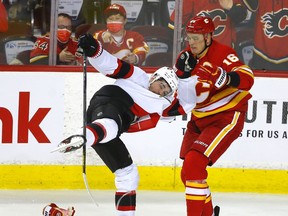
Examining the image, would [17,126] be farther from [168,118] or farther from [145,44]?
[168,118]

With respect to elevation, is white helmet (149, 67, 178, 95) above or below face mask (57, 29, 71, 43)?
above

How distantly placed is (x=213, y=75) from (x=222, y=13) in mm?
2196

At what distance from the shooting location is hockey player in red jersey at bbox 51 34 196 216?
5.53m

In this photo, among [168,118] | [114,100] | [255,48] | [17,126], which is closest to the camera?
[114,100]

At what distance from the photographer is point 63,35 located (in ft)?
24.9

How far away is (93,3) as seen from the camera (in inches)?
300

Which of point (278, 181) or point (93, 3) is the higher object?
point (93, 3)

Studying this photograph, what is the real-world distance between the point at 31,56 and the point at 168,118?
197cm

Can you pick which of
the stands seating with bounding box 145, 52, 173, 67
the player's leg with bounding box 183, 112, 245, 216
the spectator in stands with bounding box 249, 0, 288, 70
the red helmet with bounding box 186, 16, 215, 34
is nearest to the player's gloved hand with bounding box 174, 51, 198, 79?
the red helmet with bounding box 186, 16, 215, 34

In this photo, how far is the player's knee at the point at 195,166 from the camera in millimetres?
5645

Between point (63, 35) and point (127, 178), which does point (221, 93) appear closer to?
point (127, 178)

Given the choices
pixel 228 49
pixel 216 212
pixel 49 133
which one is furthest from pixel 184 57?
pixel 49 133

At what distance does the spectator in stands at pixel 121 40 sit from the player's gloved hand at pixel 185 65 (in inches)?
70.6

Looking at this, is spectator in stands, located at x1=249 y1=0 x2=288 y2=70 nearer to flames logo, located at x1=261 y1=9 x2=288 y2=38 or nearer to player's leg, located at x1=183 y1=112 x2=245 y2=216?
flames logo, located at x1=261 y1=9 x2=288 y2=38
